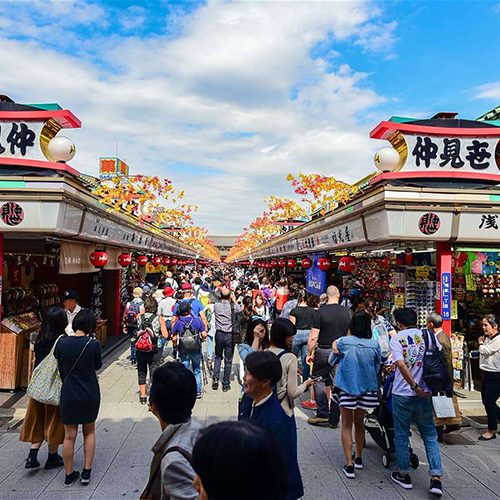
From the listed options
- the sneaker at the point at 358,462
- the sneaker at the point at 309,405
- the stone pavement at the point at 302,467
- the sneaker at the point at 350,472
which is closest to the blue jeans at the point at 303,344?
the sneaker at the point at 309,405

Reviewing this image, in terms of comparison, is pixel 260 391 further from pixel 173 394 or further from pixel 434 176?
pixel 434 176

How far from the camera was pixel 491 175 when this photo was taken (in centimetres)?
736

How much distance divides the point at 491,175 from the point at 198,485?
25.1 ft

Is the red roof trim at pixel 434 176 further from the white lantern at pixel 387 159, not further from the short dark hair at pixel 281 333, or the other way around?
the short dark hair at pixel 281 333

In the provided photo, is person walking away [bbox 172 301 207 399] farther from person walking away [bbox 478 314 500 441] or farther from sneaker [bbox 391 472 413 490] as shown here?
person walking away [bbox 478 314 500 441]

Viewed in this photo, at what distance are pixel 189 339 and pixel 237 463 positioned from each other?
5.94 m

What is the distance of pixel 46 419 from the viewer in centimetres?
469

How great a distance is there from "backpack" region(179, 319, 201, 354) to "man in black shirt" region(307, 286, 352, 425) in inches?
83.1

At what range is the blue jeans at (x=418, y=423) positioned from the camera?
4.35 meters

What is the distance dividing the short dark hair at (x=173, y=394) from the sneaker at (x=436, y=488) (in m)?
3.31

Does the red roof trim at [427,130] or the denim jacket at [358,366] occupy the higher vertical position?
the red roof trim at [427,130]

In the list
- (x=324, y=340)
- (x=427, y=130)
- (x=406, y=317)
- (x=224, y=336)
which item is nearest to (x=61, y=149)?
(x=224, y=336)

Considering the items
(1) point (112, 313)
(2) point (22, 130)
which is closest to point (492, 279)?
(2) point (22, 130)

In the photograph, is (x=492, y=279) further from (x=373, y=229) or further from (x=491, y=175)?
(x=373, y=229)
